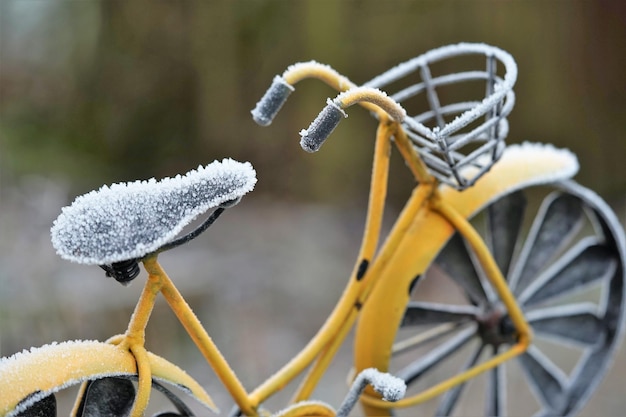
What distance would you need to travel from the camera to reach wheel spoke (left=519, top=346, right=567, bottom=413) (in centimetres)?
118

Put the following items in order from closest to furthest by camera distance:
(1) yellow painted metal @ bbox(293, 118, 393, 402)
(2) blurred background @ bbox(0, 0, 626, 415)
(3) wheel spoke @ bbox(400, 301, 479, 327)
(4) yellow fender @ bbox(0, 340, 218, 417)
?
1. (4) yellow fender @ bbox(0, 340, 218, 417)
2. (1) yellow painted metal @ bbox(293, 118, 393, 402)
3. (3) wheel spoke @ bbox(400, 301, 479, 327)
4. (2) blurred background @ bbox(0, 0, 626, 415)

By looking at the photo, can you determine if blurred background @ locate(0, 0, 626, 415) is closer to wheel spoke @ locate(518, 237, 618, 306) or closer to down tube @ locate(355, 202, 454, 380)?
wheel spoke @ locate(518, 237, 618, 306)

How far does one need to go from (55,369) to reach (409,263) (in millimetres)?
516

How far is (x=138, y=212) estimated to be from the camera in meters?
0.72

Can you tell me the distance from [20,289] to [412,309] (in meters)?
1.17

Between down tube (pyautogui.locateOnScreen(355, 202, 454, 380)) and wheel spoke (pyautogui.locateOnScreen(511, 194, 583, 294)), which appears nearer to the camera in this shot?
down tube (pyautogui.locateOnScreen(355, 202, 454, 380))

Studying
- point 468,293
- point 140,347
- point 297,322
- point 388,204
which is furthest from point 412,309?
point 388,204

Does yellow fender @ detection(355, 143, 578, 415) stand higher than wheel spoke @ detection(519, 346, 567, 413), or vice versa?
yellow fender @ detection(355, 143, 578, 415)

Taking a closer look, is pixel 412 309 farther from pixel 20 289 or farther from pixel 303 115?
pixel 303 115

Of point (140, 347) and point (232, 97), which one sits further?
point (232, 97)

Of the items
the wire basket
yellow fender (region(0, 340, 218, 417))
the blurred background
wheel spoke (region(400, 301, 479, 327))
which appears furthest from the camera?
the blurred background

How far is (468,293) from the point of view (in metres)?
1.14

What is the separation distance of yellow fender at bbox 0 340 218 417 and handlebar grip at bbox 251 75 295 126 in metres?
0.34

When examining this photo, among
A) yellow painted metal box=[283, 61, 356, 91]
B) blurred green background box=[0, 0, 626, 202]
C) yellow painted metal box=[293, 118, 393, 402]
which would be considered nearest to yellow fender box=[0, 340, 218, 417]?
yellow painted metal box=[293, 118, 393, 402]
